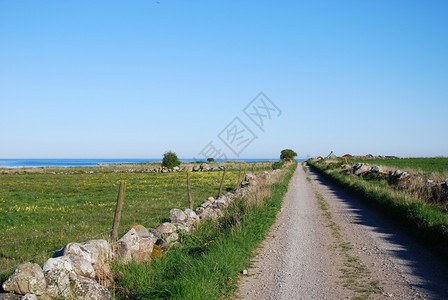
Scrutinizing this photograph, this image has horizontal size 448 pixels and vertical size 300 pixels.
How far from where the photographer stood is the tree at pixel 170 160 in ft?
242

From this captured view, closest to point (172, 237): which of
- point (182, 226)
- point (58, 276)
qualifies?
point (182, 226)

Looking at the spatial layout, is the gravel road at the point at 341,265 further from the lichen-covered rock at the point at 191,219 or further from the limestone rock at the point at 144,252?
the lichen-covered rock at the point at 191,219

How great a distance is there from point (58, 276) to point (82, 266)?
66 cm

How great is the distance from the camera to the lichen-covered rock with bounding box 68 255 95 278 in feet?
20.5

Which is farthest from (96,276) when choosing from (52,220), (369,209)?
(369,209)

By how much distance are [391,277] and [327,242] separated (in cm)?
302

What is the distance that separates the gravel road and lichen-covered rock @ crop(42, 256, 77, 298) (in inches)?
108

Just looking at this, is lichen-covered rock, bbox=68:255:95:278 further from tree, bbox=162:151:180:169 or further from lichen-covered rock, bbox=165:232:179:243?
tree, bbox=162:151:180:169

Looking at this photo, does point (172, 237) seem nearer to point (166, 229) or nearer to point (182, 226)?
point (166, 229)

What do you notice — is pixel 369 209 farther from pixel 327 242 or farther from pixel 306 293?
pixel 306 293

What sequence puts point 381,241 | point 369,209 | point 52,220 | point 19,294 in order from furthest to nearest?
point 369,209 → point 52,220 → point 381,241 → point 19,294

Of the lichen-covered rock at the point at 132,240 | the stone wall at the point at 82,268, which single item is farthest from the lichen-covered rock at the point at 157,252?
the lichen-covered rock at the point at 132,240

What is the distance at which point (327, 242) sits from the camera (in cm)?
1010

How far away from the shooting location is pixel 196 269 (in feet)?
21.5
